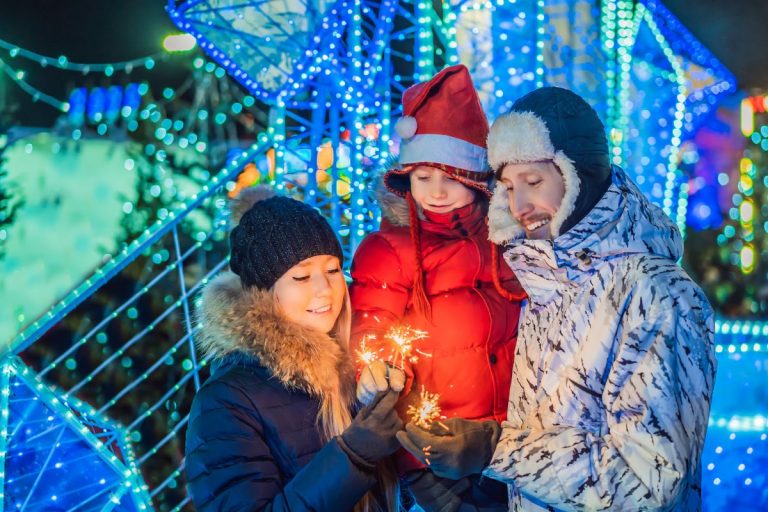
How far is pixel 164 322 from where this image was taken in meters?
10.1

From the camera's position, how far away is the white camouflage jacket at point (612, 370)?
5.49ft

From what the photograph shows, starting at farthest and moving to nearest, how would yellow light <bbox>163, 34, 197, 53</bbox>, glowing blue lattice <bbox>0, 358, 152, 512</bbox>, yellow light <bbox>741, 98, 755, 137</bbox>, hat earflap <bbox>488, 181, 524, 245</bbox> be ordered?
yellow light <bbox>741, 98, 755, 137</bbox> < yellow light <bbox>163, 34, 197, 53</bbox> < glowing blue lattice <bbox>0, 358, 152, 512</bbox> < hat earflap <bbox>488, 181, 524, 245</bbox>

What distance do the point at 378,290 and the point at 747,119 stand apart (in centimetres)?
2082

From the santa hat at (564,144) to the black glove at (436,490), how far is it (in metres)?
0.99

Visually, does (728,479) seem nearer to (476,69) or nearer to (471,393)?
(471,393)

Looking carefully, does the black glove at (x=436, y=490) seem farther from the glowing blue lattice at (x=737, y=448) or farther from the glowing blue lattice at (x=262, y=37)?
the glowing blue lattice at (x=262, y=37)

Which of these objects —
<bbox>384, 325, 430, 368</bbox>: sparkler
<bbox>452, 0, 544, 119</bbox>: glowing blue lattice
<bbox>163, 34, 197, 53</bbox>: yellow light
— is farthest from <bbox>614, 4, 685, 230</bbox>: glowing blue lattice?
<bbox>163, 34, 197, 53</bbox>: yellow light

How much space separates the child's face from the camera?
108 inches

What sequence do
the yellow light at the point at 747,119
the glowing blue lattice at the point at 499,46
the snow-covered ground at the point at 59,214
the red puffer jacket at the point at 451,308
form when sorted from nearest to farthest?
the red puffer jacket at the point at 451,308 < the glowing blue lattice at the point at 499,46 < the snow-covered ground at the point at 59,214 < the yellow light at the point at 747,119

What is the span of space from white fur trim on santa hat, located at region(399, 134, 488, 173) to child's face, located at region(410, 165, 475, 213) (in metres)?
0.06

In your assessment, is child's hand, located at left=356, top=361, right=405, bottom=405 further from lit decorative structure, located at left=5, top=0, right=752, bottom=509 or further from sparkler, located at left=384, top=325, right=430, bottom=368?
lit decorative structure, located at left=5, top=0, right=752, bottom=509

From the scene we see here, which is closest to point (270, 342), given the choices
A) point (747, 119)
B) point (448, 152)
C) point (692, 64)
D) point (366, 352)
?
point (366, 352)

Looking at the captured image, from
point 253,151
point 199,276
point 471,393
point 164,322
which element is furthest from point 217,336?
point 199,276

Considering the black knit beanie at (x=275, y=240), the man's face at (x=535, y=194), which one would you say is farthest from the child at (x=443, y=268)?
the man's face at (x=535, y=194)
